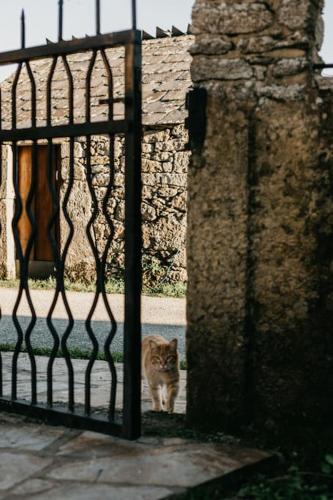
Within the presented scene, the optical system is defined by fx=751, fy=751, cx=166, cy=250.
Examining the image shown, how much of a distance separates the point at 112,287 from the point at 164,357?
5724mm

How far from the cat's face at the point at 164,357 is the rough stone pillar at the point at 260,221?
1.16 meters

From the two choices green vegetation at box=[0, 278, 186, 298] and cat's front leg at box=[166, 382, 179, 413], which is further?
green vegetation at box=[0, 278, 186, 298]

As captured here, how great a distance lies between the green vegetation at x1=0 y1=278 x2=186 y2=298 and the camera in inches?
411

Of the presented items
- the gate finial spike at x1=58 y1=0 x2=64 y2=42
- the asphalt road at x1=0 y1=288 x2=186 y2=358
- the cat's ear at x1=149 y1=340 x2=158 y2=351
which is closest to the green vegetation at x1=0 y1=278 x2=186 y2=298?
the asphalt road at x1=0 y1=288 x2=186 y2=358

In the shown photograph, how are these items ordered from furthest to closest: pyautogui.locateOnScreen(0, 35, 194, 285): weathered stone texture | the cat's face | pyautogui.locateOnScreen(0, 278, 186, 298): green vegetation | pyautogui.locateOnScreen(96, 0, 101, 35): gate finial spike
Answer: pyautogui.locateOnScreen(0, 35, 194, 285): weathered stone texture → pyautogui.locateOnScreen(0, 278, 186, 298): green vegetation → the cat's face → pyautogui.locateOnScreen(96, 0, 101, 35): gate finial spike

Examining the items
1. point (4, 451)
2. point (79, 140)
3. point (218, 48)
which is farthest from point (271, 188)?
point (79, 140)

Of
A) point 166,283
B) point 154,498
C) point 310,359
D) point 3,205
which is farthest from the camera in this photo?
point 3,205

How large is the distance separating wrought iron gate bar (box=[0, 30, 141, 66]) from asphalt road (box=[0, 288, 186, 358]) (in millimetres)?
3235

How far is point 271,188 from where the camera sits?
3561 millimetres

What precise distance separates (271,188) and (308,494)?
1383 mm

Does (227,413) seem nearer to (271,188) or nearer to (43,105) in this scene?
(271,188)

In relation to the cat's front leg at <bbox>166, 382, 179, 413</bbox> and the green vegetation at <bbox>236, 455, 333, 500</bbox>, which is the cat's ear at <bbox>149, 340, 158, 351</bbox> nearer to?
the cat's front leg at <bbox>166, 382, 179, 413</bbox>

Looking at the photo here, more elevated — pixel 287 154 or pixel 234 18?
pixel 234 18

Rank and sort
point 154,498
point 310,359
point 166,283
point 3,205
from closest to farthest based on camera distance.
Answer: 1. point 154,498
2. point 310,359
3. point 166,283
4. point 3,205
